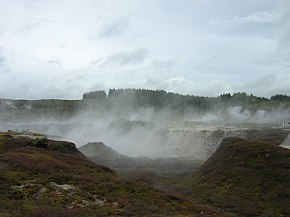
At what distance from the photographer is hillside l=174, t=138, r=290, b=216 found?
4175 cm

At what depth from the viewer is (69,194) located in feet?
101

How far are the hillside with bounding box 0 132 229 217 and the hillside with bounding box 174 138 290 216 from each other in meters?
9.25

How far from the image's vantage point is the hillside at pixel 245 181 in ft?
137

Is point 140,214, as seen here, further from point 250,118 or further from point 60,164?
point 250,118

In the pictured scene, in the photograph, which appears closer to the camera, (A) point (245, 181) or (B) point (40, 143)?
(A) point (245, 181)

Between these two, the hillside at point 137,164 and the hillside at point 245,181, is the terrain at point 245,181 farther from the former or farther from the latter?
the hillside at point 137,164

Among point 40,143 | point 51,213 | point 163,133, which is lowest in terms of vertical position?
point 163,133

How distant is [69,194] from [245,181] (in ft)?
86.5

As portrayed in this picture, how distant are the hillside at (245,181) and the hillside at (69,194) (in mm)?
9251

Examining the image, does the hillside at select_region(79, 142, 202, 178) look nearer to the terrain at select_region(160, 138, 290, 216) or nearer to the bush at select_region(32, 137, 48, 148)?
the terrain at select_region(160, 138, 290, 216)

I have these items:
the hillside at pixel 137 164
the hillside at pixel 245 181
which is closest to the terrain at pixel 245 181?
the hillside at pixel 245 181

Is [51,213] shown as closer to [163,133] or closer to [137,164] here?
[137,164]

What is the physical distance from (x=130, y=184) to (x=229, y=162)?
2187 centimetres

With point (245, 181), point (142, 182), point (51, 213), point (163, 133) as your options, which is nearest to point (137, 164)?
point (142, 182)
